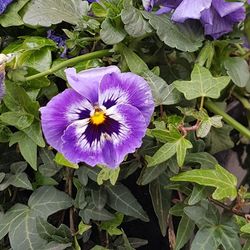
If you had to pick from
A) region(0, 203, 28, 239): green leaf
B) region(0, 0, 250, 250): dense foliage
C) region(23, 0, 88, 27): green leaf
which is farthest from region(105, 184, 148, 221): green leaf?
region(23, 0, 88, 27): green leaf

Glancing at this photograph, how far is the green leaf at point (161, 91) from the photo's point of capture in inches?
26.5

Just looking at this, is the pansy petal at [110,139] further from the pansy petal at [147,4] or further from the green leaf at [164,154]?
the pansy petal at [147,4]

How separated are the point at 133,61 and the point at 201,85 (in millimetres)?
88

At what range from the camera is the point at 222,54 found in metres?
0.77

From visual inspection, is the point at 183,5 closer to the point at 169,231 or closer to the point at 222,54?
the point at 222,54

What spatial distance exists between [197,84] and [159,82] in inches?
1.7

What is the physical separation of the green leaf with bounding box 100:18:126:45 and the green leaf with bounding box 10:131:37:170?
15 centimetres

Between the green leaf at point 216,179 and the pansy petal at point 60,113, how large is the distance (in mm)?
129

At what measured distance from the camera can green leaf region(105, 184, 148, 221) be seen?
0.70 meters

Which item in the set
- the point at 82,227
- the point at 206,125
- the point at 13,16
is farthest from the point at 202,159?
the point at 13,16

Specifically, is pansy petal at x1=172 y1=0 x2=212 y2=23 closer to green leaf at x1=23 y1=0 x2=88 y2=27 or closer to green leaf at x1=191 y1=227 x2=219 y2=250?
green leaf at x1=23 y1=0 x2=88 y2=27

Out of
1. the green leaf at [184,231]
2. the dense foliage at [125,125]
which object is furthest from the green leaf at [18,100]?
the green leaf at [184,231]

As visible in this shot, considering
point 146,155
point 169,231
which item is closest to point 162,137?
point 146,155

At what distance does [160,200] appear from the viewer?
0.72 metres
